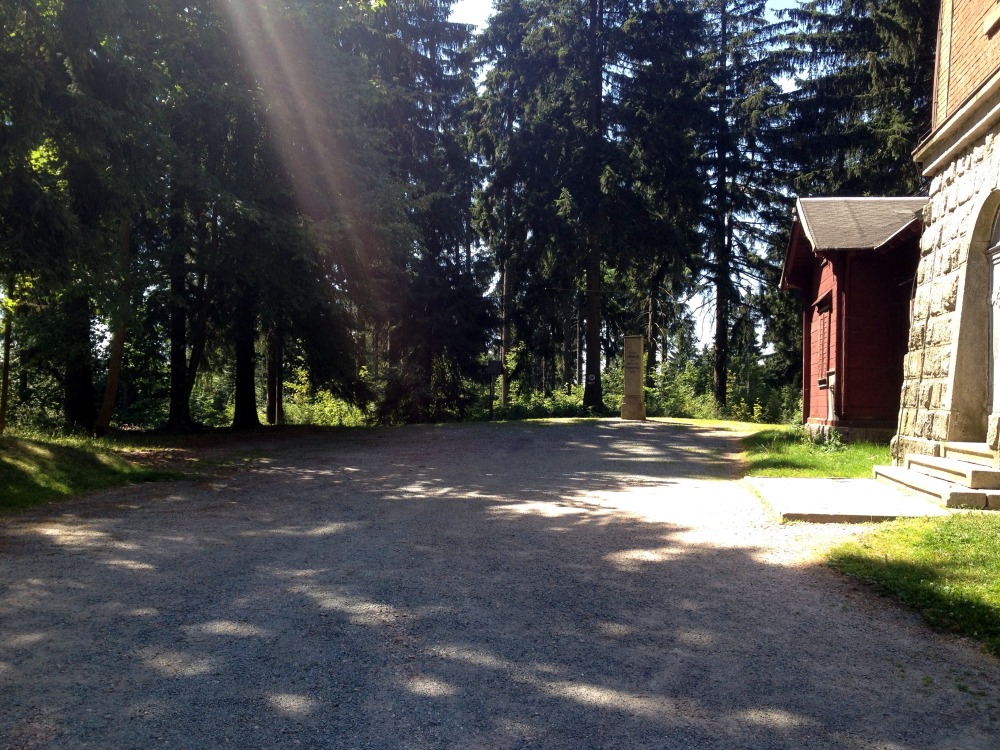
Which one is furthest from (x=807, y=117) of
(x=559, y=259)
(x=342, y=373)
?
(x=342, y=373)

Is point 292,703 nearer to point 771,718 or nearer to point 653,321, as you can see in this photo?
point 771,718

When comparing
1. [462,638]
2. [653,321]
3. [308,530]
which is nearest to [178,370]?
[308,530]

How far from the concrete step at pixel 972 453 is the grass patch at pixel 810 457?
175 centimetres

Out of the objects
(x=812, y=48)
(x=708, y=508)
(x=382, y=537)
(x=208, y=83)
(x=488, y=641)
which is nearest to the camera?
(x=488, y=641)

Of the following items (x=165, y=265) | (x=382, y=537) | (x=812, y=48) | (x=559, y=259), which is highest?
(x=812, y=48)

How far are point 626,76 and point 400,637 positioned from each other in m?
28.5

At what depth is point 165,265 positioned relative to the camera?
1706 cm

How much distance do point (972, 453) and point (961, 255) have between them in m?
2.37

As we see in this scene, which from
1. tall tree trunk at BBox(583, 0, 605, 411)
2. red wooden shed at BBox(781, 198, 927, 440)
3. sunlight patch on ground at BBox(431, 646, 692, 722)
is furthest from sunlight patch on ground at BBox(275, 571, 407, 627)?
tall tree trunk at BBox(583, 0, 605, 411)

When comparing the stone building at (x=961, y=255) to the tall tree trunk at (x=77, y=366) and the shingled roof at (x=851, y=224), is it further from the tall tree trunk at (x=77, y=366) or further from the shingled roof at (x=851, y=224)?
the tall tree trunk at (x=77, y=366)

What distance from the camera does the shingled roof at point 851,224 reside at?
14.6 metres

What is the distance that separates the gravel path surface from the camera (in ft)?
10.4

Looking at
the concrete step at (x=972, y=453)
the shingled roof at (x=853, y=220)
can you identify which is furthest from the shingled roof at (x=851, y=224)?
the concrete step at (x=972, y=453)

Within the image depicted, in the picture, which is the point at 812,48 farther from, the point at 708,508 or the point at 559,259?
the point at 708,508
